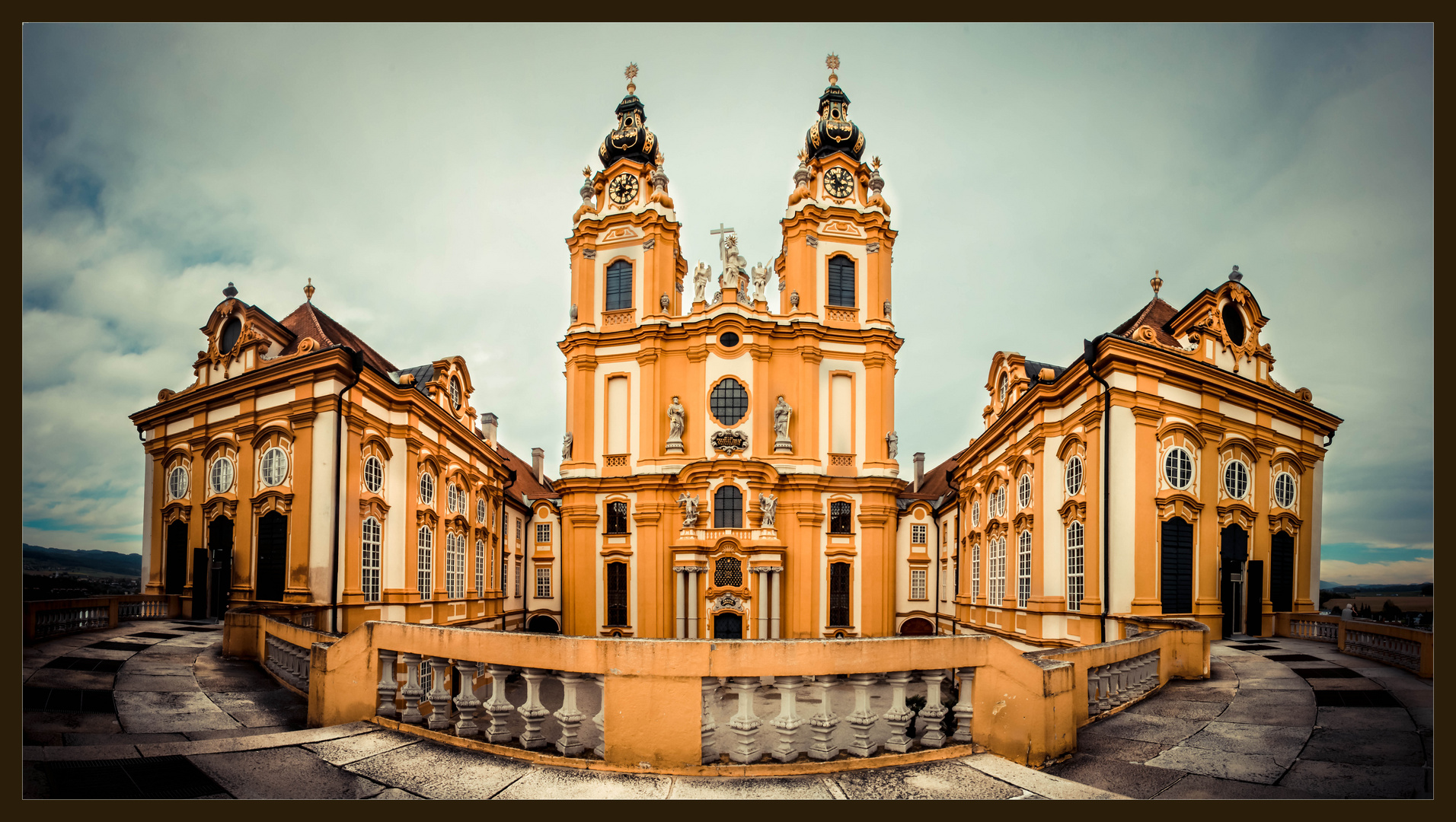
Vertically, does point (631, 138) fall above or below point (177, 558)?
above

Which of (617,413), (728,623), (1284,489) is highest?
(617,413)

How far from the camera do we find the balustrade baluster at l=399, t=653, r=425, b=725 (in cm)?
765

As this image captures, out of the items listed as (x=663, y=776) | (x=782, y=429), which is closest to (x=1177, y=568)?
(x=663, y=776)

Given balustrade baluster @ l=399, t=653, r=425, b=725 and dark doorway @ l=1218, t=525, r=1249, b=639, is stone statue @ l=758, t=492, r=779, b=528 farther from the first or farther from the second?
balustrade baluster @ l=399, t=653, r=425, b=725

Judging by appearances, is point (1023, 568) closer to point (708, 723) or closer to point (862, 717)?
point (862, 717)

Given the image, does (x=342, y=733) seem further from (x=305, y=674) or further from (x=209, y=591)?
(x=209, y=591)

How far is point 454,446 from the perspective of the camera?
29734mm

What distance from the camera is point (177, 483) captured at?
2300cm

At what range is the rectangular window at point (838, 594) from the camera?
36500mm

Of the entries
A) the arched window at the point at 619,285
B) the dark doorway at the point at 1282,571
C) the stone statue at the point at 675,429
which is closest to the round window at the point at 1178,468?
the dark doorway at the point at 1282,571

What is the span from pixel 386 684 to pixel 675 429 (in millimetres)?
28887

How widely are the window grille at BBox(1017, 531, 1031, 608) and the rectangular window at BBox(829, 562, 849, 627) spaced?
39.1ft

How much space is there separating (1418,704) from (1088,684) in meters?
3.52

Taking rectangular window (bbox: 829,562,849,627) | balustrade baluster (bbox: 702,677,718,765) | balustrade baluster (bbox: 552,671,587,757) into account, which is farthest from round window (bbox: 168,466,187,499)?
rectangular window (bbox: 829,562,849,627)
